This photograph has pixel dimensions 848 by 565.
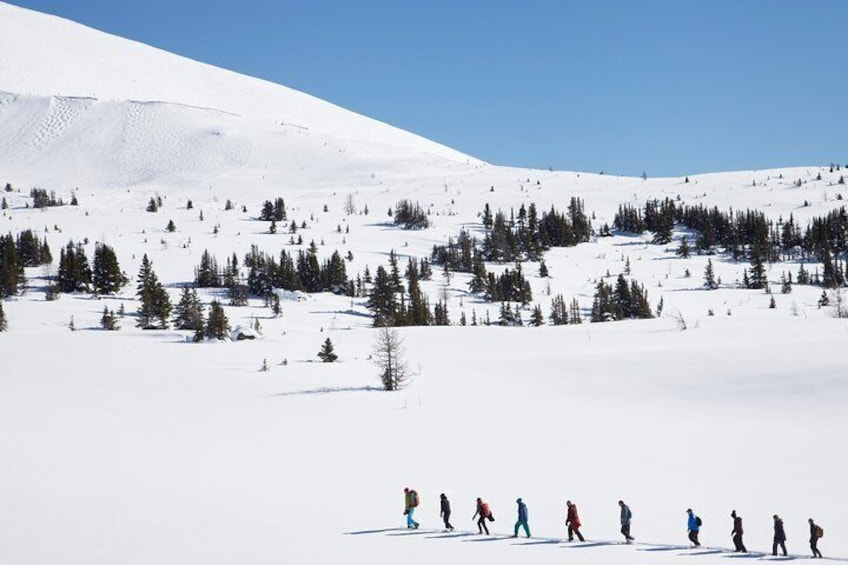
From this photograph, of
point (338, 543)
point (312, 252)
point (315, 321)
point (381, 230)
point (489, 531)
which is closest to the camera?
point (338, 543)

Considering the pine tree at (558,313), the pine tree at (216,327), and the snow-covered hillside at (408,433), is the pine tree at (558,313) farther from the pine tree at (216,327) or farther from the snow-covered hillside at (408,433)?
the pine tree at (216,327)

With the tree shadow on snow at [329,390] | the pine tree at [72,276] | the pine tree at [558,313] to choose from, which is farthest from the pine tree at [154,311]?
the pine tree at [558,313]

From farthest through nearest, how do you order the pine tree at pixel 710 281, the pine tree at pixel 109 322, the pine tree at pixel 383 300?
the pine tree at pixel 710 281 → the pine tree at pixel 383 300 → the pine tree at pixel 109 322

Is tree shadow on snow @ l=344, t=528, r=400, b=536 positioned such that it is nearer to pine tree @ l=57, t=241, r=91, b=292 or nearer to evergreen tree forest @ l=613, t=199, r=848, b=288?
pine tree @ l=57, t=241, r=91, b=292

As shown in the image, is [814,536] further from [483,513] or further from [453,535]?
[453,535]

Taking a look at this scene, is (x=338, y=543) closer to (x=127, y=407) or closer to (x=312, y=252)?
(x=127, y=407)

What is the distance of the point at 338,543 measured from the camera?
747 inches


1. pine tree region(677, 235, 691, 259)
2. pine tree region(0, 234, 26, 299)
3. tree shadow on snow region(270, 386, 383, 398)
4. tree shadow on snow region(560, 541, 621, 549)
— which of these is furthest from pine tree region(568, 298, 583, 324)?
pine tree region(0, 234, 26, 299)

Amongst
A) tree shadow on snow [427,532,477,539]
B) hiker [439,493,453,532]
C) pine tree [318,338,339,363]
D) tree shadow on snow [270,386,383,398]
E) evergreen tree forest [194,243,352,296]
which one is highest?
evergreen tree forest [194,243,352,296]

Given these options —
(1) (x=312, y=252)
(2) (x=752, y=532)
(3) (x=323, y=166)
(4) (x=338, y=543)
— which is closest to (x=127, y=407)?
(4) (x=338, y=543)

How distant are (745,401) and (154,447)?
29.4m

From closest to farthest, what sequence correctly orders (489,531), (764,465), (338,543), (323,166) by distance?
1. (338,543)
2. (489,531)
3. (764,465)
4. (323,166)

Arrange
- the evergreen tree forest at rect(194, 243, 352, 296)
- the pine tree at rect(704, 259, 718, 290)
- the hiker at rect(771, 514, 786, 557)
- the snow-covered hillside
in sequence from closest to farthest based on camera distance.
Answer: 1. the hiker at rect(771, 514, 786, 557)
2. the snow-covered hillside
3. the evergreen tree forest at rect(194, 243, 352, 296)
4. the pine tree at rect(704, 259, 718, 290)

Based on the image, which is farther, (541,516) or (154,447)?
(154,447)
